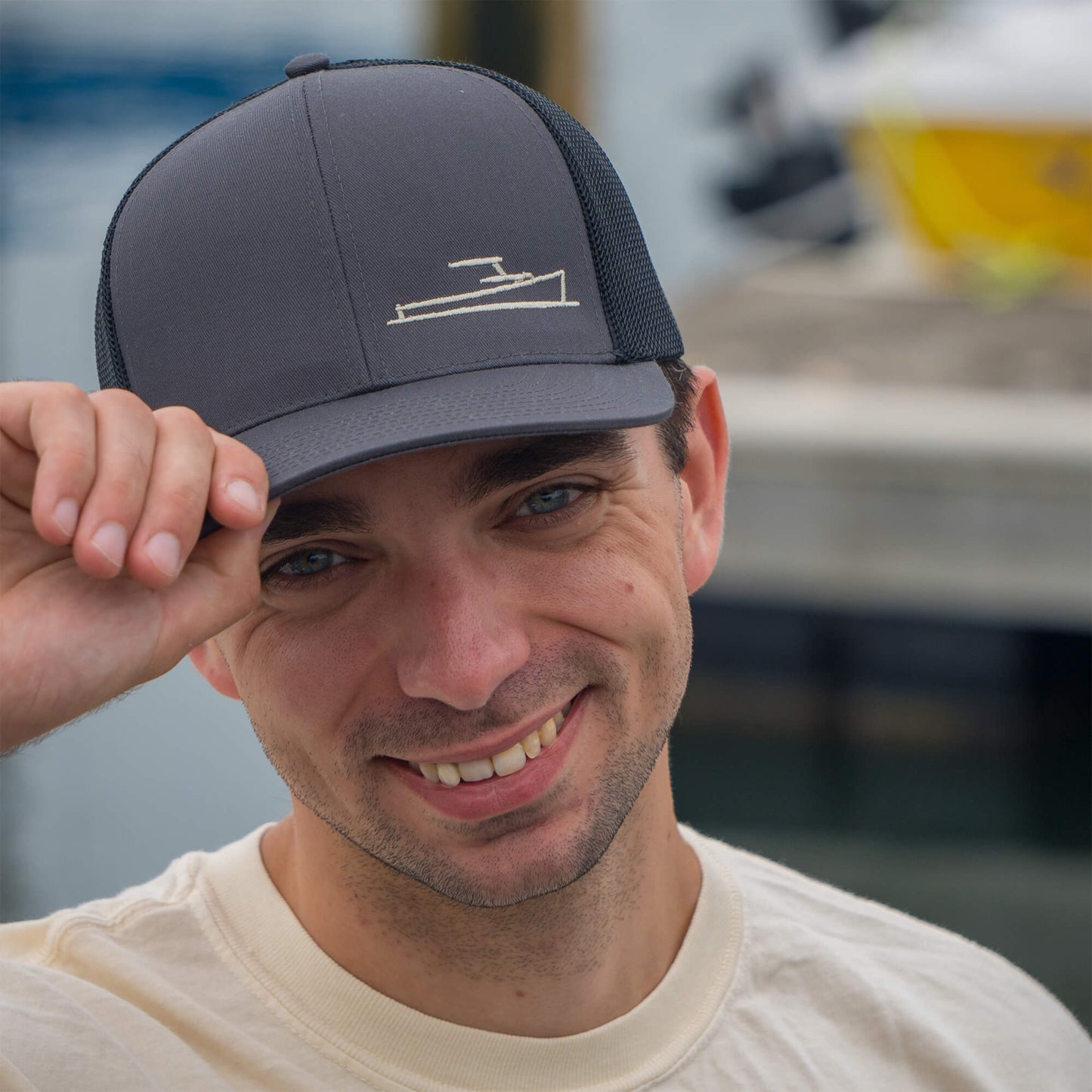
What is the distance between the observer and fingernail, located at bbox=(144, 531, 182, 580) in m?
1.15

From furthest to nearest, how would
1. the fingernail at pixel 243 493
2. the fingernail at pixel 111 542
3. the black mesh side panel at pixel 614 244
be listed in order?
the black mesh side panel at pixel 614 244 → the fingernail at pixel 243 493 → the fingernail at pixel 111 542

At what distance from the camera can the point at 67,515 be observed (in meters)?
1.13

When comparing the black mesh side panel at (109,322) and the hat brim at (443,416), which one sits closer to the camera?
the hat brim at (443,416)

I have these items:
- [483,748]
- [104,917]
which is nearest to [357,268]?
[483,748]

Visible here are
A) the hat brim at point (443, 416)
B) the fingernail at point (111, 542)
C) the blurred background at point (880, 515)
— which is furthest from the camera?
the blurred background at point (880, 515)

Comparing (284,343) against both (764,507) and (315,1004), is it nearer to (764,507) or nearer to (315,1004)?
(315,1004)

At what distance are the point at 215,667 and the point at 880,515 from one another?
4337 mm

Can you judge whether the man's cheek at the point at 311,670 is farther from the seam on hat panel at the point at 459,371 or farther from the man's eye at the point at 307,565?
the seam on hat panel at the point at 459,371

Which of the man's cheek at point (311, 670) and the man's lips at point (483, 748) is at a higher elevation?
the man's cheek at point (311, 670)

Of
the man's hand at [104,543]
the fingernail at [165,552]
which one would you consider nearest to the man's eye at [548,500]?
the man's hand at [104,543]

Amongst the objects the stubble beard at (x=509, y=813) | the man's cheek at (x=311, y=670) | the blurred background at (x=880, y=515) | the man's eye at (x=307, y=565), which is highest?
the man's eye at (x=307, y=565)

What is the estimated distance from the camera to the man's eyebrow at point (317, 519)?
145cm

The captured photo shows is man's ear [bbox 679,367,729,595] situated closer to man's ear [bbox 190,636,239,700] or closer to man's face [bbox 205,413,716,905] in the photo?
man's face [bbox 205,413,716,905]

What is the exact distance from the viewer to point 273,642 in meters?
1.54
